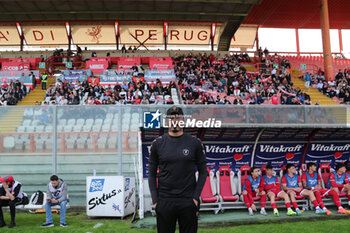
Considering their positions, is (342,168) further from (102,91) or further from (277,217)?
(102,91)

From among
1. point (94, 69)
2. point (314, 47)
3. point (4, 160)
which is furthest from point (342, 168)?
point (314, 47)

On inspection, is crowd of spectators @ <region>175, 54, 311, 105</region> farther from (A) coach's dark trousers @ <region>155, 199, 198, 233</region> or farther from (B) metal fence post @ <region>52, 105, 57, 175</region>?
(A) coach's dark trousers @ <region>155, 199, 198, 233</region>

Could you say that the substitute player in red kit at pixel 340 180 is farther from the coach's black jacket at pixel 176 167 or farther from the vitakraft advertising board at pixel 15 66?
the vitakraft advertising board at pixel 15 66

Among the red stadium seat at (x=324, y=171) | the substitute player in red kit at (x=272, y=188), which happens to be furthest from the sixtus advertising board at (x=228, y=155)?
the red stadium seat at (x=324, y=171)

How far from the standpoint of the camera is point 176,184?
337 centimetres

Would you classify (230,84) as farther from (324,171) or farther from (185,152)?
(185,152)

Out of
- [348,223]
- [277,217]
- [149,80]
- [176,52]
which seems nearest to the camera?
[348,223]

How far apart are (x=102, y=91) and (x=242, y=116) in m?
15.0

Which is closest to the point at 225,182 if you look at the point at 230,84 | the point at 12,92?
the point at 230,84

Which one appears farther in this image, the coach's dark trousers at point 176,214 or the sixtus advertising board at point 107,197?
the sixtus advertising board at point 107,197

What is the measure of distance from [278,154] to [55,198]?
5894 mm

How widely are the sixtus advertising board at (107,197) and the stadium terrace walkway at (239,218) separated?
0.71 m

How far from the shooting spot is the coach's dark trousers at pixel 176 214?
3334mm

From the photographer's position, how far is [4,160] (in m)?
9.61
